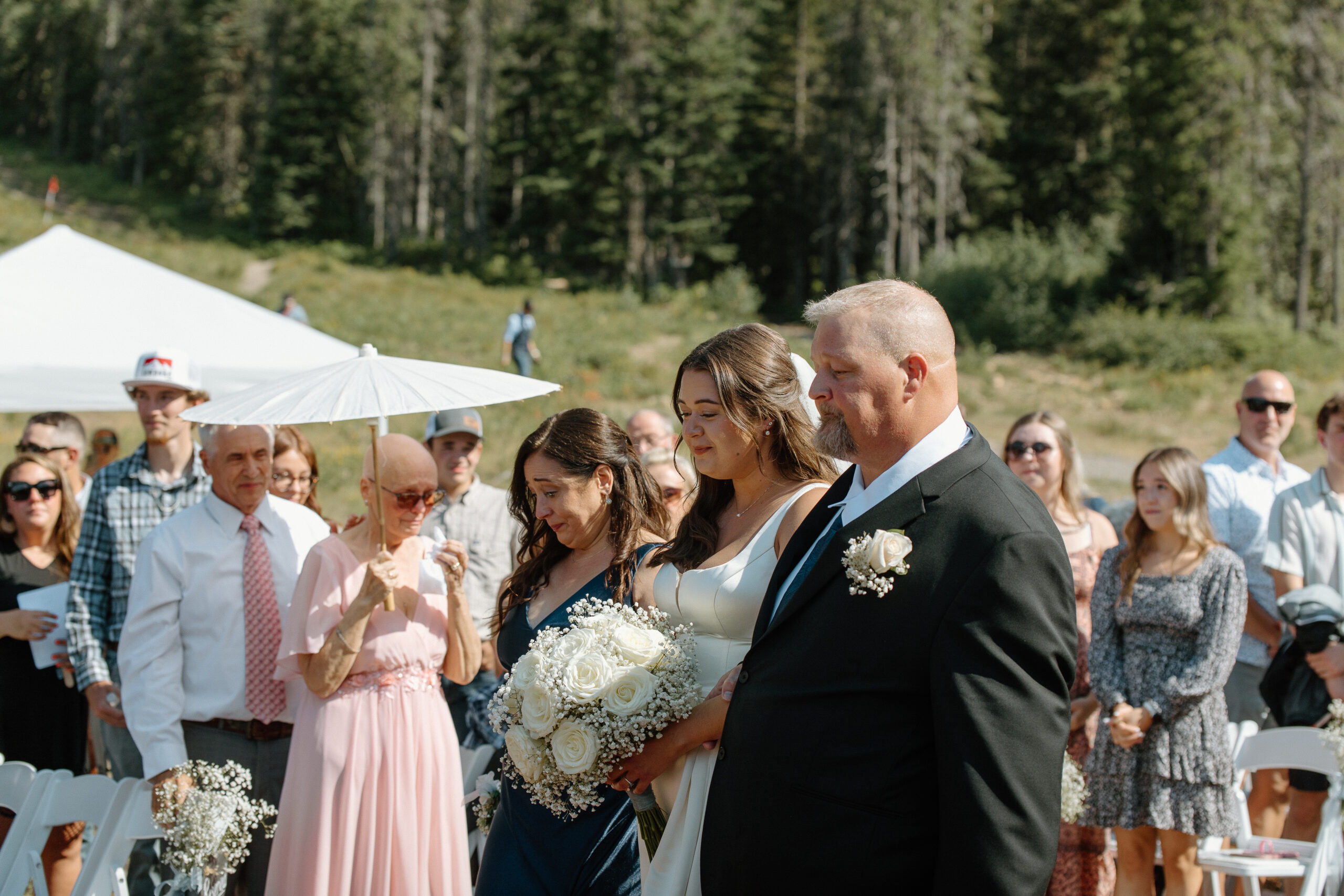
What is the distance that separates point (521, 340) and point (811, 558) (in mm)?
21922

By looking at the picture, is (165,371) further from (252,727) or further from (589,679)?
(589,679)

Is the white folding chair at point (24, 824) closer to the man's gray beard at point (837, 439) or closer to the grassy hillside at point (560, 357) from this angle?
the grassy hillside at point (560, 357)

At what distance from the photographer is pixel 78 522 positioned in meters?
5.45

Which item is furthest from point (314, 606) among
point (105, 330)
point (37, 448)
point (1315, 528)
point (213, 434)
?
point (1315, 528)

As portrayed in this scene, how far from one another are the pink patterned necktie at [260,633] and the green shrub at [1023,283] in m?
34.2

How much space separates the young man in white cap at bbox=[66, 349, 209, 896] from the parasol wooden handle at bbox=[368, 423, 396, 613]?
1.11 metres

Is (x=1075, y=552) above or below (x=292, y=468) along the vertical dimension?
below

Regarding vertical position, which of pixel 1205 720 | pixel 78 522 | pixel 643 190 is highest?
pixel 643 190

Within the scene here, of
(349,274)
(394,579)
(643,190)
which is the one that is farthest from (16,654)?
(643,190)

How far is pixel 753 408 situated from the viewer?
2.99 meters

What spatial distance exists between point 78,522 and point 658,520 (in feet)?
11.8

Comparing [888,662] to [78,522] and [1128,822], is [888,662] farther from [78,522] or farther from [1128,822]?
[78,522]

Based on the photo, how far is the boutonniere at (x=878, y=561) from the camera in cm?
209

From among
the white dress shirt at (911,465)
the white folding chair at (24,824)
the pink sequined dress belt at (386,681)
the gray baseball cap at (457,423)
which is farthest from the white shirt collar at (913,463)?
the gray baseball cap at (457,423)
